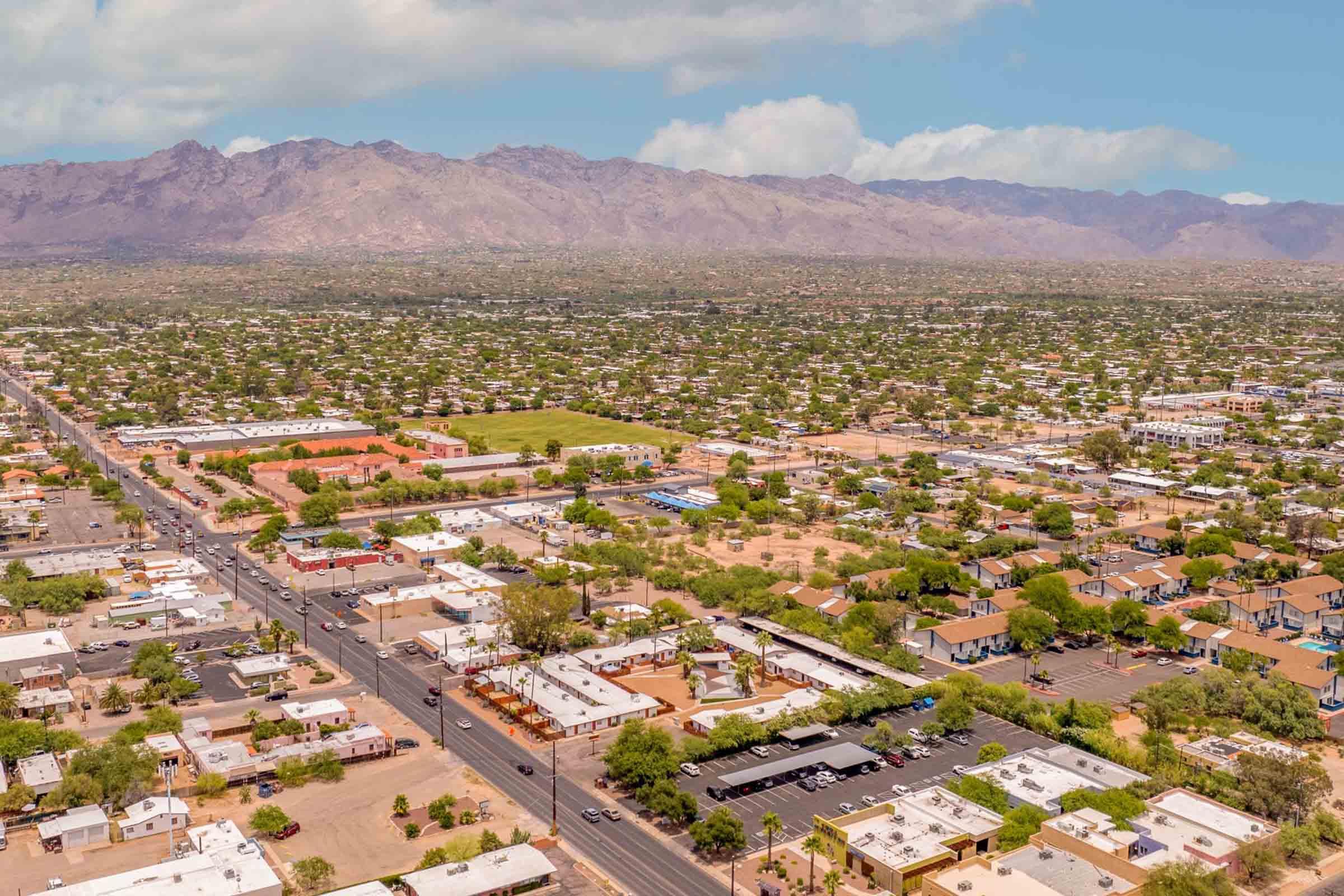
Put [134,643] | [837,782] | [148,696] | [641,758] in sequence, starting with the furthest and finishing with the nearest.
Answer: [134,643], [148,696], [837,782], [641,758]

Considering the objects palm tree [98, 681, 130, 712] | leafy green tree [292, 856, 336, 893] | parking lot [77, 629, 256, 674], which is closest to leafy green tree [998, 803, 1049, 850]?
leafy green tree [292, 856, 336, 893]

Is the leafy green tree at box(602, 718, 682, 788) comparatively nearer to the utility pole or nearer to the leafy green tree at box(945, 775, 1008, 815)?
the leafy green tree at box(945, 775, 1008, 815)

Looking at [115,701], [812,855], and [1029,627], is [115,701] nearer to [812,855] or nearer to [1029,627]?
[812,855]

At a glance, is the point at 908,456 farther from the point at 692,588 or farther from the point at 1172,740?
the point at 1172,740

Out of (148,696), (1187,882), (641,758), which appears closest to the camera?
(1187,882)

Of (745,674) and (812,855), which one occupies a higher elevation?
(745,674)

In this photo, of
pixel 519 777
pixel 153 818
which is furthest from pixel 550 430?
pixel 153 818

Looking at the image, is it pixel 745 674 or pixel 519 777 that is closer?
pixel 519 777

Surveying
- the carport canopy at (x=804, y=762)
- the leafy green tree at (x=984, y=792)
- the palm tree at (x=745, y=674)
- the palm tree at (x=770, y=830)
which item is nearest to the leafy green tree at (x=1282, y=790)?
the leafy green tree at (x=984, y=792)
